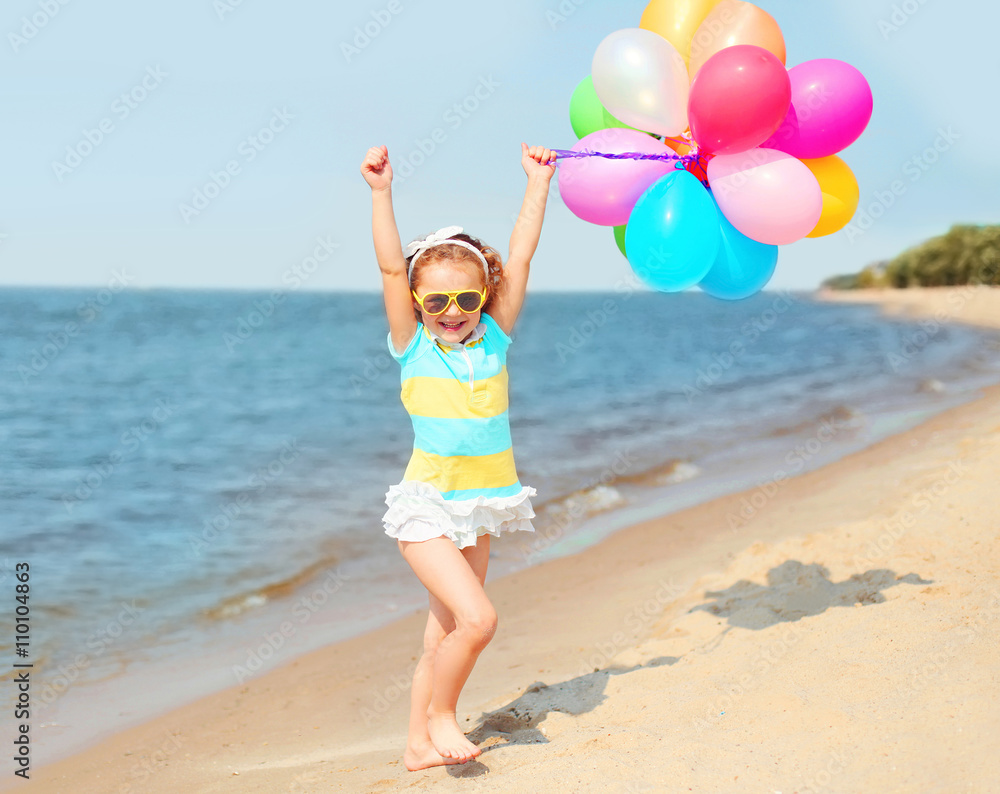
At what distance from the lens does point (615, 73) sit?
3764 millimetres

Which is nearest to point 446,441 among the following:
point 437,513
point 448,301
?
point 437,513

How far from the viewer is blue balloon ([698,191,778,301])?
3.81 metres

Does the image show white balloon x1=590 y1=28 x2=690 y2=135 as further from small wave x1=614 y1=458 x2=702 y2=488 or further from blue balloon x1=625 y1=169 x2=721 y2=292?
small wave x1=614 y1=458 x2=702 y2=488

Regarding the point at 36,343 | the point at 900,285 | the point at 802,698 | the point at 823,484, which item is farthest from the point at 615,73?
the point at 900,285

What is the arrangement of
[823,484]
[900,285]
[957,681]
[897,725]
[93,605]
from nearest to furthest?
[897,725]
[957,681]
[93,605]
[823,484]
[900,285]

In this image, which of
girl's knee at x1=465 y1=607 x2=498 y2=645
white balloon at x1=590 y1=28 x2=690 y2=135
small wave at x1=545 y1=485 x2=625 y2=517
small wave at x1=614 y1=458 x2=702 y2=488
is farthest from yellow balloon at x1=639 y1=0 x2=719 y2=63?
small wave at x1=614 y1=458 x2=702 y2=488

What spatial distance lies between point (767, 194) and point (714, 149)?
291 millimetres

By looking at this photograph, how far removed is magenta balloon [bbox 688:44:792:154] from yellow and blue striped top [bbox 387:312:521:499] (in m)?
1.31

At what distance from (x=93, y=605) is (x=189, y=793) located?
9.32 ft

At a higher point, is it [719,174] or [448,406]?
[719,174]

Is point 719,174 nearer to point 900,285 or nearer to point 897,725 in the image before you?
point 897,725

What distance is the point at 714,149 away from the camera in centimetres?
360

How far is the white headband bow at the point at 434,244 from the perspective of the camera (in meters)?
3.21

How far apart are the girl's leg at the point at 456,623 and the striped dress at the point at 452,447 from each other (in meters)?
0.07
